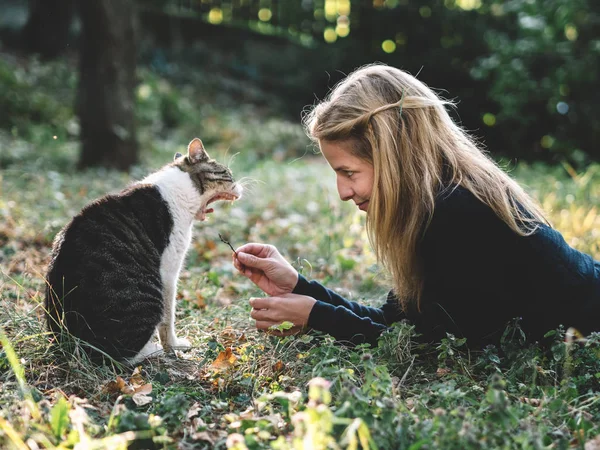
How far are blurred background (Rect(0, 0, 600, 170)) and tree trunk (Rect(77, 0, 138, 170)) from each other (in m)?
0.01

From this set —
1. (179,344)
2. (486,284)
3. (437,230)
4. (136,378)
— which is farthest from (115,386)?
(486,284)

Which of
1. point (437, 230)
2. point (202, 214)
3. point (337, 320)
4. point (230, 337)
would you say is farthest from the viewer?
point (202, 214)

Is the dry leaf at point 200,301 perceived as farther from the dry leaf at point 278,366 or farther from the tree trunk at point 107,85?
the tree trunk at point 107,85

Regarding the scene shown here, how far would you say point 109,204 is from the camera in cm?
250

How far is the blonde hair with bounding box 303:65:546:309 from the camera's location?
2342mm

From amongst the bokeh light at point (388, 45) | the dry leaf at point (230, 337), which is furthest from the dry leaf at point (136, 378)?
the bokeh light at point (388, 45)

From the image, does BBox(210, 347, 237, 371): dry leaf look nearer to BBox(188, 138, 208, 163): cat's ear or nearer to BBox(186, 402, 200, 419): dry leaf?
BBox(186, 402, 200, 419): dry leaf

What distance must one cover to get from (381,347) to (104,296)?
113 cm

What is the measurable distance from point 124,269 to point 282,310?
2.21 ft

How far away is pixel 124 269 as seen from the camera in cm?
237

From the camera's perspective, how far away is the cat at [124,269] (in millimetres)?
2287

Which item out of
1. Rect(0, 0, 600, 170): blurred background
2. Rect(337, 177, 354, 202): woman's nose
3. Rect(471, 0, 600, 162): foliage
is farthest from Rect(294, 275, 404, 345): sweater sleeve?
Rect(471, 0, 600, 162): foliage

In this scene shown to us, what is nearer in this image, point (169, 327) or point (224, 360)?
point (224, 360)

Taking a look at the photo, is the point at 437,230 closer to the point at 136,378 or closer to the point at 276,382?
the point at 276,382
